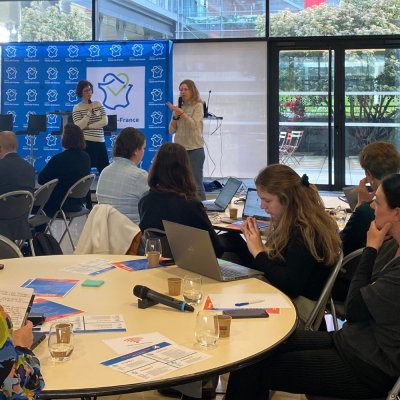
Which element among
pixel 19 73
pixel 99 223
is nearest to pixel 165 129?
pixel 19 73

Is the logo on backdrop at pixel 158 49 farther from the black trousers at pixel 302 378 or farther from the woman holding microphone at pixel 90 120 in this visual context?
the black trousers at pixel 302 378

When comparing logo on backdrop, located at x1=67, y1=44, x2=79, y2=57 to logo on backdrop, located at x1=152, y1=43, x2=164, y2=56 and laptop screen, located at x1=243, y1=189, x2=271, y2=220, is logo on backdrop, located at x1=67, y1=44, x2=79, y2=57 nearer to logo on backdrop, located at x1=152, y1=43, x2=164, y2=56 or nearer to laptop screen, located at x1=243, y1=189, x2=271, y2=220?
logo on backdrop, located at x1=152, y1=43, x2=164, y2=56

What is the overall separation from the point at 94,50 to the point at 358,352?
844 centimetres

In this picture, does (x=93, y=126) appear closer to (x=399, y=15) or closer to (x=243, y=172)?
(x=243, y=172)

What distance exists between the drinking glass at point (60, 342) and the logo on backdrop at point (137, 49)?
8.17 meters

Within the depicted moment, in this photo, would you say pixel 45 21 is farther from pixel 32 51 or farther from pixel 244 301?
pixel 244 301

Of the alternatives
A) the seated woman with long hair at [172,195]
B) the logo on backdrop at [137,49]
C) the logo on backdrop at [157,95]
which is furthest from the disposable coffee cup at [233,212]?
the logo on backdrop at [137,49]

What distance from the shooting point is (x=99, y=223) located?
129 inches

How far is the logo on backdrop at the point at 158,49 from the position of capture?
9.05m

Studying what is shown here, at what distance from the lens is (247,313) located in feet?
5.96

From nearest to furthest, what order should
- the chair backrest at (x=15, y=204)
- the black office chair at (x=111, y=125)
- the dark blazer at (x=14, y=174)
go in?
1. the chair backrest at (x=15, y=204)
2. the dark blazer at (x=14, y=174)
3. the black office chair at (x=111, y=125)

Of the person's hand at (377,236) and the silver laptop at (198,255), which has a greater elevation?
the person's hand at (377,236)

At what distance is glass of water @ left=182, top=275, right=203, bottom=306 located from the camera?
1.92 m

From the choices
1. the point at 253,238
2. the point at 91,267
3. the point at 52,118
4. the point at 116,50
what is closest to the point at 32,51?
the point at 52,118
